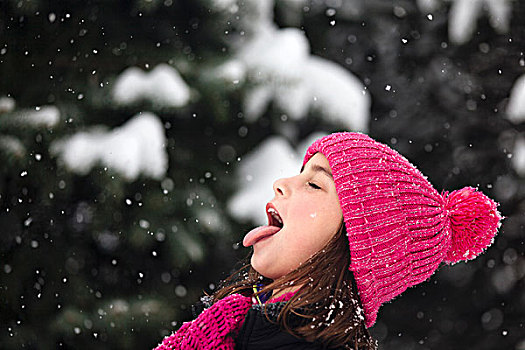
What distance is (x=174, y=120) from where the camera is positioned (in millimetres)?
2303

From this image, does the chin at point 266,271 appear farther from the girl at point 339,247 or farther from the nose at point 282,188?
the nose at point 282,188

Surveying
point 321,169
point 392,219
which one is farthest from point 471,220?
point 321,169

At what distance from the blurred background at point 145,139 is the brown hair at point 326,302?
2.81 feet

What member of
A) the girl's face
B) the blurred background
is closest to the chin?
the girl's face

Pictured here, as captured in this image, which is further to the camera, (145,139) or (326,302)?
(145,139)

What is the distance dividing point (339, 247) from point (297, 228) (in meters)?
0.10

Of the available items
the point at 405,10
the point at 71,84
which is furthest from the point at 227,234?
the point at 405,10

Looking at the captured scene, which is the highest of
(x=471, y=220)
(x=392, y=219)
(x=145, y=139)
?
(x=392, y=219)

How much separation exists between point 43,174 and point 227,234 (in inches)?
28.1

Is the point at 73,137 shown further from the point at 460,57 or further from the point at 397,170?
the point at 460,57

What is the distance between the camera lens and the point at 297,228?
1.25m

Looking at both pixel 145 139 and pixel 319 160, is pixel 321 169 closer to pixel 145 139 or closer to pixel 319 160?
pixel 319 160

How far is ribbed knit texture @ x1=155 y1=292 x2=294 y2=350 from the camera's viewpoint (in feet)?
3.84

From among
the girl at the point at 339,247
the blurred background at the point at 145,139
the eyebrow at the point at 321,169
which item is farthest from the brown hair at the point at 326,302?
the blurred background at the point at 145,139
